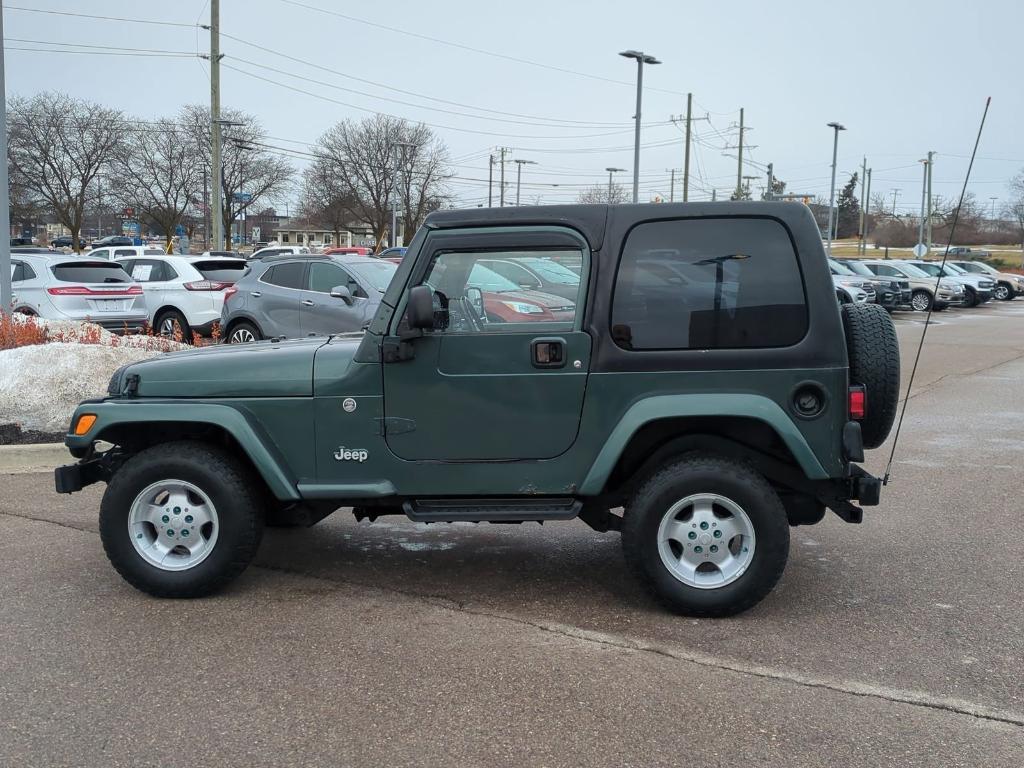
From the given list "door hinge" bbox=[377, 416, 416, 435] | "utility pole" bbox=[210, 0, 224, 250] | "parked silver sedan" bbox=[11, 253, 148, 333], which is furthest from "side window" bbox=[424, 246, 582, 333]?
"utility pole" bbox=[210, 0, 224, 250]

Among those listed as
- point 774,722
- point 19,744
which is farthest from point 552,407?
point 19,744

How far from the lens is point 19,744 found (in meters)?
3.67

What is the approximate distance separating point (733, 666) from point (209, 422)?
110 inches

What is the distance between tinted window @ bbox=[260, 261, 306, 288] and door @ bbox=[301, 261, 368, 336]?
0.17m

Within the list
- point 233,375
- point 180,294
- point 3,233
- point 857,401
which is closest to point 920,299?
point 180,294

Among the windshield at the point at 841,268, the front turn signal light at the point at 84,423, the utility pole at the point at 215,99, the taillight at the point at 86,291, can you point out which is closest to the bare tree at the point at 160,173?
the utility pole at the point at 215,99

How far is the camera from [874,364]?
4.93m

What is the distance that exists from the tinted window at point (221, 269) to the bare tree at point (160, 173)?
37.0 metres

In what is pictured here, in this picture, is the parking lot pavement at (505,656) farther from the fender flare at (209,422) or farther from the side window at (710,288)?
the side window at (710,288)

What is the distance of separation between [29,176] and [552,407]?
171 feet

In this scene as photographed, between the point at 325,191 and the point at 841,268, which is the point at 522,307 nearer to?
the point at 841,268

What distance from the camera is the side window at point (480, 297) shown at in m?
5.05

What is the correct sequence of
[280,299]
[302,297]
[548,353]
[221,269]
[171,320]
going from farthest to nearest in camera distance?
[221,269] < [171,320] < [280,299] < [302,297] < [548,353]

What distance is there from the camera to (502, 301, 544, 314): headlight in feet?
16.7
